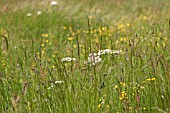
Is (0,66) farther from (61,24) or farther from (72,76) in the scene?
(61,24)

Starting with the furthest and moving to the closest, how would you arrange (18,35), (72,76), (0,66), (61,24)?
1. (61,24)
2. (18,35)
3. (0,66)
4. (72,76)

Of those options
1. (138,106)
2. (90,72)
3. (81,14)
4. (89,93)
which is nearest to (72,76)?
(90,72)

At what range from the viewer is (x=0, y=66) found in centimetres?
407

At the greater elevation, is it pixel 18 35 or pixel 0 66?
pixel 18 35

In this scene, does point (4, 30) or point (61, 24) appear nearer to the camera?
point (4, 30)

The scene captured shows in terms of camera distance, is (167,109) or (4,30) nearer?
(167,109)

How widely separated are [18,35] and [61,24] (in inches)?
54.9

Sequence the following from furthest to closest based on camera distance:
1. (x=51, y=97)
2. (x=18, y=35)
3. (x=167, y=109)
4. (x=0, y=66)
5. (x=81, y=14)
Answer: (x=81, y=14)
(x=18, y=35)
(x=0, y=66)
(x=51, y=97)
(x=167, y=109)

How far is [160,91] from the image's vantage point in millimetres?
2805

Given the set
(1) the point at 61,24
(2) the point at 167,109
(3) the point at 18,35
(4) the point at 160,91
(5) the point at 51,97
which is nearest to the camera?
(2) the point at 167,109

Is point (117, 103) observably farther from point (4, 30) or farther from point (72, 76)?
point (4, 30)

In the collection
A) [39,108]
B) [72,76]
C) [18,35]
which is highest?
[18,35]

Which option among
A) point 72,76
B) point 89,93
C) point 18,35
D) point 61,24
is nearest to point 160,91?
point 89,93

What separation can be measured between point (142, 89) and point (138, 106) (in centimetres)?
34
